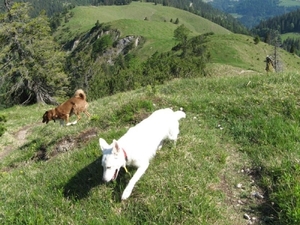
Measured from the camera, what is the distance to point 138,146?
5926 mm

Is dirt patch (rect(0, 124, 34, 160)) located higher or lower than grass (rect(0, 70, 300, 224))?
lower

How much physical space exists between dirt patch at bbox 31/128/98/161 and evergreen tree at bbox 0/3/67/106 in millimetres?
23696

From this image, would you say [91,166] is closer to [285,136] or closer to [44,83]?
[285,136]

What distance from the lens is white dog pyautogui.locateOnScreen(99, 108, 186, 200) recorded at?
5.12 meters

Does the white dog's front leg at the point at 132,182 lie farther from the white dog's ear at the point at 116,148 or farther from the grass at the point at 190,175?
the white dog's ear at the point at 116,148

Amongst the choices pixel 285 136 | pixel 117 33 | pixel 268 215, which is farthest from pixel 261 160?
pixel 117 33

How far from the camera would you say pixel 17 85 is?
32.3m

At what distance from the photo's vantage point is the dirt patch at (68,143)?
9500 millimetres

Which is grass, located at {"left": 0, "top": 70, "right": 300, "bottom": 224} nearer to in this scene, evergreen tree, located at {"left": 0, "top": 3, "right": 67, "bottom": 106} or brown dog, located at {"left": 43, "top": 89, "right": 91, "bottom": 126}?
brown dog, located at {"left": 43, "top": 89, "right": 91, "bottom": 126}

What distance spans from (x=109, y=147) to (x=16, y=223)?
2.11 m

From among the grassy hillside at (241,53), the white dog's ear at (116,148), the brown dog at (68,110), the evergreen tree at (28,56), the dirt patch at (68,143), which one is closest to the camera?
the white dog's ear at (116,148)

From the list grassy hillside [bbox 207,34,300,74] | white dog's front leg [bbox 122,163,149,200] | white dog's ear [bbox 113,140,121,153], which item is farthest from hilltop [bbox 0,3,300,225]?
grassy hillside [bbox 207,34,300,74]

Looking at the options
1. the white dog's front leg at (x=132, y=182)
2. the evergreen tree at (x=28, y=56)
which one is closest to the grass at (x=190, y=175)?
the white dog's front leg at (x=132, y=182)

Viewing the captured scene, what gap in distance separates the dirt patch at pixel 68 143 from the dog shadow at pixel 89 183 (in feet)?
8.97
